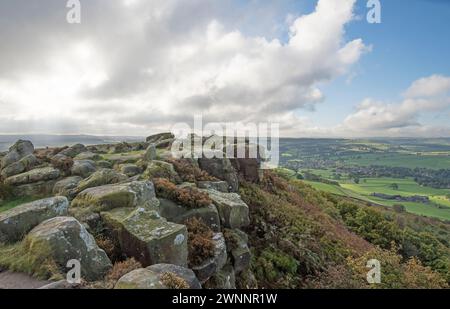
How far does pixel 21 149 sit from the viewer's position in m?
17.7

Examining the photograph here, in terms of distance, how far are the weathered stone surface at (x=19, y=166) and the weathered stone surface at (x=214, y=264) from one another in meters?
12.2

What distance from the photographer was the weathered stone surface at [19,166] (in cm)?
1452

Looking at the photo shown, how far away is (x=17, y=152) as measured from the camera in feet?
56.7

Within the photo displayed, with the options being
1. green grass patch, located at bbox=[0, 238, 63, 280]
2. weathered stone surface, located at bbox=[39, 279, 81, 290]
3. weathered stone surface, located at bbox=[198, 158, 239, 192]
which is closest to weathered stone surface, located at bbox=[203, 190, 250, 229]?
weathered stone surface, located at bbox=[198, 158, 239, 192]

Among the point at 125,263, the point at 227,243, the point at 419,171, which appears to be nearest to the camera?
the point at 125,263

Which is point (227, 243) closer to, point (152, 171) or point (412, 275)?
point (152, 171)

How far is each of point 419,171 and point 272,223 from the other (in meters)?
148

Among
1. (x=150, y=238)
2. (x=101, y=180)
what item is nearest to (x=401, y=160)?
(x=101, y=180)

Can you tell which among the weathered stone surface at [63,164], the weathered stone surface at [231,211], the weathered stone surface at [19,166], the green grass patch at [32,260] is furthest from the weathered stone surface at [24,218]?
the weathered stone surface at [19,166]

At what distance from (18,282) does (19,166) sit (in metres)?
11.7

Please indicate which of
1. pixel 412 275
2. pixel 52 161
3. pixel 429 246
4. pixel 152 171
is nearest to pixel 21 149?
pixel 52 161

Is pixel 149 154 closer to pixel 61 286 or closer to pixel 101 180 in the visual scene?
pixel 101 180

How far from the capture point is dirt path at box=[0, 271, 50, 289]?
563 centimetres

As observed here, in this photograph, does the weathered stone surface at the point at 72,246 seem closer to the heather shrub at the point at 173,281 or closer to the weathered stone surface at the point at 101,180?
the heather shrub at the point at 173,281
